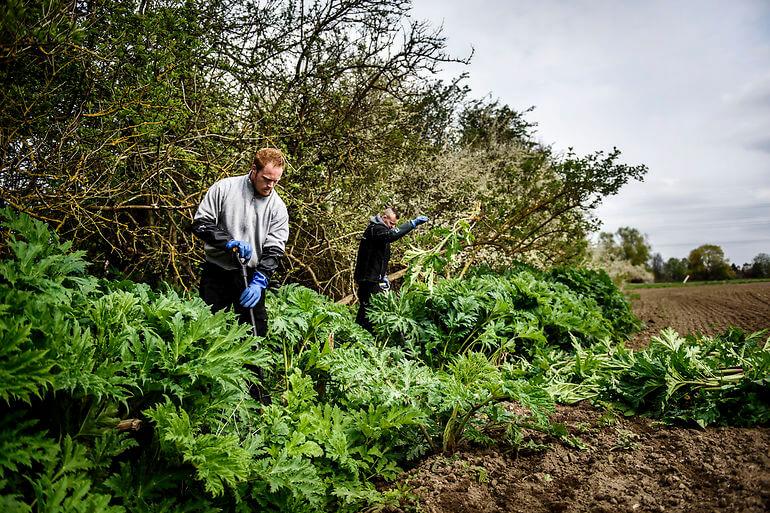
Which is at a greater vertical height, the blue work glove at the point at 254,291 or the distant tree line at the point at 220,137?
the distant tree line at the point at 220,137

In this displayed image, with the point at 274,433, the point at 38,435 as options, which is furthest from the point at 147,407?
the point at 274,433

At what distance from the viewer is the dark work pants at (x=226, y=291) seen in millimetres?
4281

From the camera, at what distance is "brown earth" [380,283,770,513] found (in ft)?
9.82

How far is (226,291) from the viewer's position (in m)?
4.37

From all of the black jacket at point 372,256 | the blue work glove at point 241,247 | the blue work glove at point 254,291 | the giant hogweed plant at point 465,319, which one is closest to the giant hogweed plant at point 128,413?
the blue work glove at point 254,291

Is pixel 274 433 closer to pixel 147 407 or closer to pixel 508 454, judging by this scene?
pixel 147 407

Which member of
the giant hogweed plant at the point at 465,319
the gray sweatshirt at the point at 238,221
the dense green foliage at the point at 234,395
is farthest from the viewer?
the giant hogweed plant at the point at 465,319

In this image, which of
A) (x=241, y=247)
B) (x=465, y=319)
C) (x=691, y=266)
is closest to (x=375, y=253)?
(x=465, y=319)

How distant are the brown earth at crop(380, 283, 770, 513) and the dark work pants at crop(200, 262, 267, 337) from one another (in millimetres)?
1809

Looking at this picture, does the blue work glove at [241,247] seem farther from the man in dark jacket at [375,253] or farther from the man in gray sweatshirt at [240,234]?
the man in dark jacket at [375,253]

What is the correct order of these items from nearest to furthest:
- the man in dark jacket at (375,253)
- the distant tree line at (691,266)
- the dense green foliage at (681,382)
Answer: the dense green foliage at (681,382) → the man in dark jacket at (375,253) → the distant tree line at (691,266)

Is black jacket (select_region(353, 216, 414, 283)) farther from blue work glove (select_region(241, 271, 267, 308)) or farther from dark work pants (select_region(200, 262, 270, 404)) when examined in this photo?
blue work glove (select_region(241, 271, 267, 308))

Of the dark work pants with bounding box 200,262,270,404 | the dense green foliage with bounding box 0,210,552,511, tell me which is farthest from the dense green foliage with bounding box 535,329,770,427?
the dark work pants with bounding box 200,262,270,404

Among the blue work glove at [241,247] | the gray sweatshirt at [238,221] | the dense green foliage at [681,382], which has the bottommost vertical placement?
the dense green foliage at [681,382]
